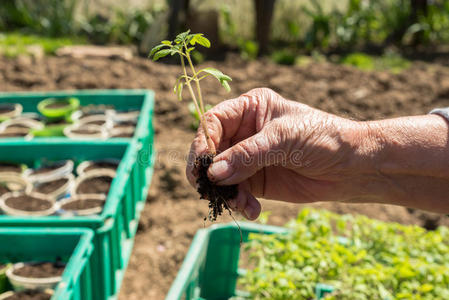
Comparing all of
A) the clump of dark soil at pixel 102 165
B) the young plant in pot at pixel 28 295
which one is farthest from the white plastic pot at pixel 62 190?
the young plant in pot at pixel 28 295

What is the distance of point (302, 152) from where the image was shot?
4.92ft

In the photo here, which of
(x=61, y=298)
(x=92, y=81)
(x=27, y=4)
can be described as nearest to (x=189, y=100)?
(x=92, y=81)

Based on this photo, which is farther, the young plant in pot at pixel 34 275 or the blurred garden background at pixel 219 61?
the blurred garden background at pixel 219 61

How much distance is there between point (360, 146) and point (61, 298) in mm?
1298

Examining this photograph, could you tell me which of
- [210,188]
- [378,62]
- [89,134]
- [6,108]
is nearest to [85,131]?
[89,134]

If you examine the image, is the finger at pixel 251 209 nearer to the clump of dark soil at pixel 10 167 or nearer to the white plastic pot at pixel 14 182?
the white plastic pot at pixel 14 182

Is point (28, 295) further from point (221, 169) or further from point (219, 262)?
point (221, 169)

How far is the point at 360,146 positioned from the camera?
1547 millimetres

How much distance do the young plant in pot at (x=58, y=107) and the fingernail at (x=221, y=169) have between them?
306 cm

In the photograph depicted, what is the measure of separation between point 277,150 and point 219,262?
102 centimetres

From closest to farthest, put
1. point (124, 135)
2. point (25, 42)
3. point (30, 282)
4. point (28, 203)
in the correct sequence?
point (30, 282), point (28, 203), point (124, 135), point (25, 42)

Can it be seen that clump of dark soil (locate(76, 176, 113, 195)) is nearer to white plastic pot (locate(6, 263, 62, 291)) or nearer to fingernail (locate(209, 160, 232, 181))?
white plastic pot (locate(6, 263, 62, 291))

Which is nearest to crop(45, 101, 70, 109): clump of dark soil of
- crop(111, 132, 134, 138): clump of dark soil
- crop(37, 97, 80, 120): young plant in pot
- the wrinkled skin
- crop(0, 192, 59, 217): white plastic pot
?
crop(37, 97, 80, 120): young plant in pot

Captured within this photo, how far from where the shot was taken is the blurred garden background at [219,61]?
11.6 feet
